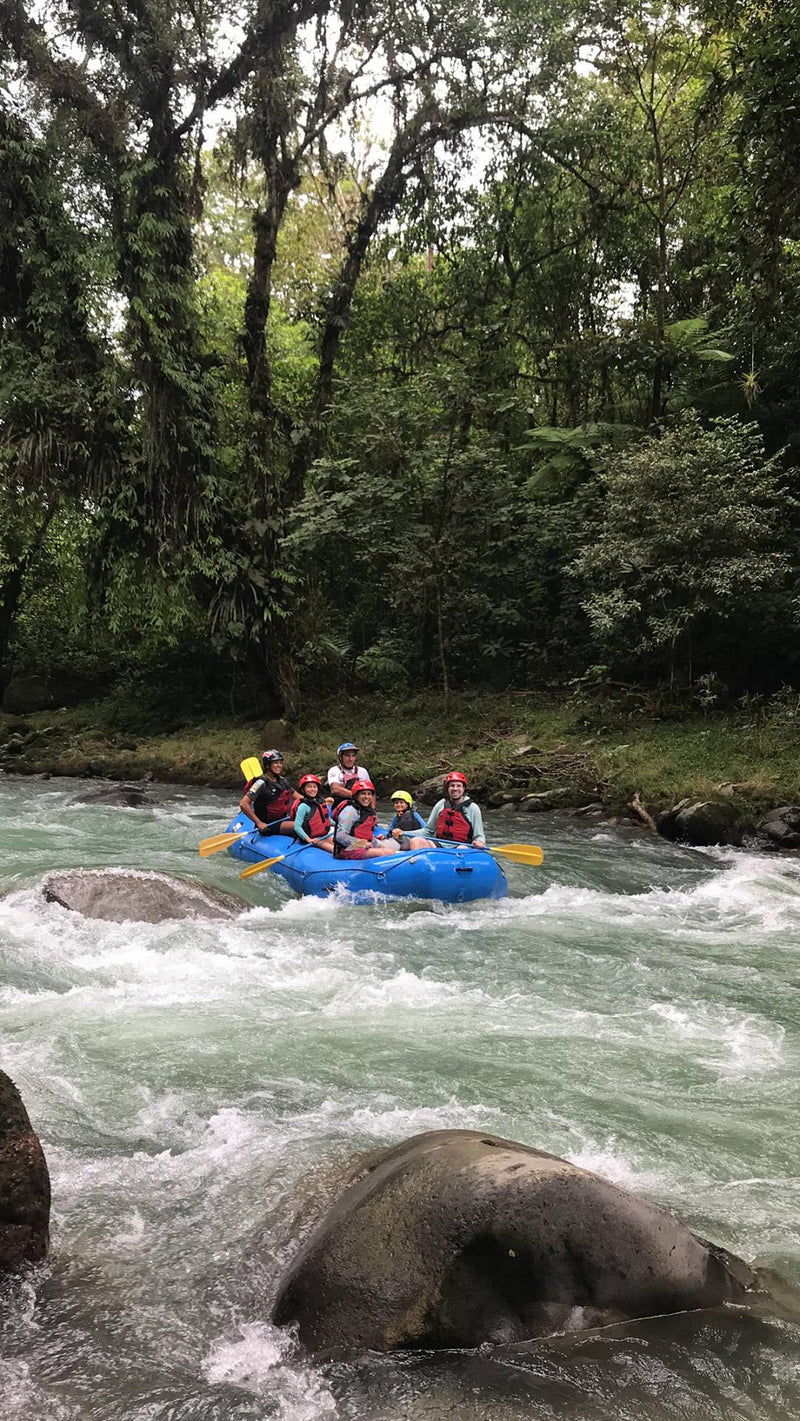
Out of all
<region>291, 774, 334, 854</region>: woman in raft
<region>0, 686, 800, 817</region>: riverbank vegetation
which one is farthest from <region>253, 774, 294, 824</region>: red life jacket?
<region>0, 686, 800, 817</region>: riverbank vegetation

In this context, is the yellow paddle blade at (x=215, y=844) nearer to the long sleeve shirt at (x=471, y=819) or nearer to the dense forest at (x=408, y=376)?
the long sleeve shirt at (x=471, y=819)

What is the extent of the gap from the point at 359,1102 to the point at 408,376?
16.7 m

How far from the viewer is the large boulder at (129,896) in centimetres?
673

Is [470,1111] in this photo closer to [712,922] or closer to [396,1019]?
[396,1019]

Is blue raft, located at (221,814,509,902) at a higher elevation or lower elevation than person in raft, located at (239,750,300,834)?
lower

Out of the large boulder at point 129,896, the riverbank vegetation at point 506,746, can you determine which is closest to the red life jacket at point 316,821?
the large boulder at point 129,896

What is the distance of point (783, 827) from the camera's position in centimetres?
1009

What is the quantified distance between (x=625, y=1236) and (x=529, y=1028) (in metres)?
2.33

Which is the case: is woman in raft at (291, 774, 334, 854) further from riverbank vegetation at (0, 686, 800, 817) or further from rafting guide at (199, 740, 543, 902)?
riverbank vegetation at (0, 686, 800, 817)

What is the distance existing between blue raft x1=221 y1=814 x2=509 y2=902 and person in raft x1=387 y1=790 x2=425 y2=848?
2.10ft

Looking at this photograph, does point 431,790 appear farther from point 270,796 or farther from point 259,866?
point 259,866

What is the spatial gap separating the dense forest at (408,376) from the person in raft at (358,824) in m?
5.24

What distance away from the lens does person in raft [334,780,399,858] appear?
8836 mm

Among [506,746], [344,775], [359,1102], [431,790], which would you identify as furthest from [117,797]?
[359,1102]
